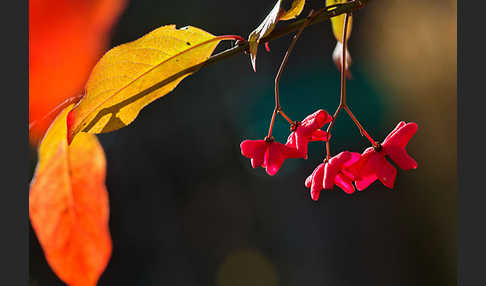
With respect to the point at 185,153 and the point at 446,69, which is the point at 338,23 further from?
the point at 185,153

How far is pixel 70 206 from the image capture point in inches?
22.9

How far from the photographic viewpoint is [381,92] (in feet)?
3.77

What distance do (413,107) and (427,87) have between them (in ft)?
0.18

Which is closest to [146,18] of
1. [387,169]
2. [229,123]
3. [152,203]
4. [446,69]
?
[229,123]

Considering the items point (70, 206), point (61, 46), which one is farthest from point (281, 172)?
point (70, 206)

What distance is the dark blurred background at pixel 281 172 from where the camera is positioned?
43.3 inches

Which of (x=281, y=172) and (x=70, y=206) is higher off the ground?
(x=70, y=206)

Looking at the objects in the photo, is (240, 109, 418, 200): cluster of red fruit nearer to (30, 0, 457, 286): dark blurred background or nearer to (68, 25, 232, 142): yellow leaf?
(68, 25, 232, 142): yellow leaf

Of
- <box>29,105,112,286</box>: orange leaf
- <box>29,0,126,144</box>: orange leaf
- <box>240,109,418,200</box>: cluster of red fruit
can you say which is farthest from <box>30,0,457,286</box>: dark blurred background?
<box>240,109,418,200</box>: cluster of red fruit

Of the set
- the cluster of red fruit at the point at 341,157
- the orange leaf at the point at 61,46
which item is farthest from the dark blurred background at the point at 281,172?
the cluster of red fruit at the point at 341,157

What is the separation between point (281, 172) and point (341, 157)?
2.86ft

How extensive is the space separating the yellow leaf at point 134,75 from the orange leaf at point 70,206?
0.11m

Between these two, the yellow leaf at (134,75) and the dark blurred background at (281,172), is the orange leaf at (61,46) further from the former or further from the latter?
the yellow leaf at (134,75)

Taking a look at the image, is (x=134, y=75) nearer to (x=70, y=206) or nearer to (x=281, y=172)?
(x=70, y=206)
